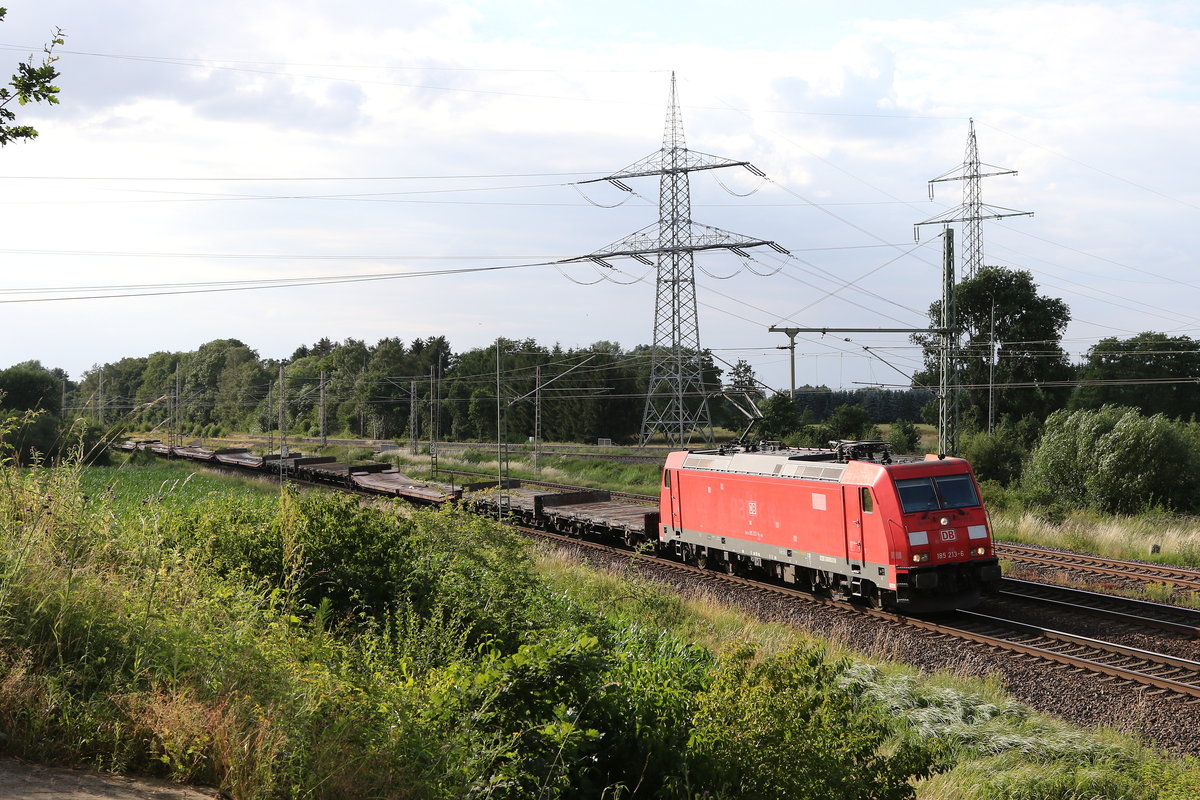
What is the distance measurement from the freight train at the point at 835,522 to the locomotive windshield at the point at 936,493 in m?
0.02

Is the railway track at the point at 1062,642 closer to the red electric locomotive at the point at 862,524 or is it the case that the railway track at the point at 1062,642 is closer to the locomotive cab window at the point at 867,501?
the red electric locomotive at the point at 862,524

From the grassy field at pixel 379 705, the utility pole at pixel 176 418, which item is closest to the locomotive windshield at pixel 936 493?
the grassy field at pixel 379 705

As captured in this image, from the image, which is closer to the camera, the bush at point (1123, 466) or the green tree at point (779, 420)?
the bush at point (1123, 466)

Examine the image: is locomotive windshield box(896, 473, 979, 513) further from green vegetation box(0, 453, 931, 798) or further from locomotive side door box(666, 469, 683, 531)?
green vegetation box(0, 453, 931, 798)

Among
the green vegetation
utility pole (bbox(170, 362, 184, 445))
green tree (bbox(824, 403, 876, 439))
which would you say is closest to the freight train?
utility pole (bbox(170, 362, 184, 445))

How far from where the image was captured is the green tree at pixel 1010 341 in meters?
58.2

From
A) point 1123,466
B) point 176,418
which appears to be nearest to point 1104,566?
point 1123,466

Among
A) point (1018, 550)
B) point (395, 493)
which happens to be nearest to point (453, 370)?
point (395, 493)

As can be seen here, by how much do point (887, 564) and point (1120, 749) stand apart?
661 centimetres

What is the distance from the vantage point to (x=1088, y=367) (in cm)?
7075

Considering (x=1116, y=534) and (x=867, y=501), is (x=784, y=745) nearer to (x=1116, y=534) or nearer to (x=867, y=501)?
(x=867, y=501)

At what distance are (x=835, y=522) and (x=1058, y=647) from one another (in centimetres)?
442

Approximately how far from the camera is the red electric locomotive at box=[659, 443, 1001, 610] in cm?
1650

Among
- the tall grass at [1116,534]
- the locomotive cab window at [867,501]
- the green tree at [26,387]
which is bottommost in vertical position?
the tall grass at [1116,534]
